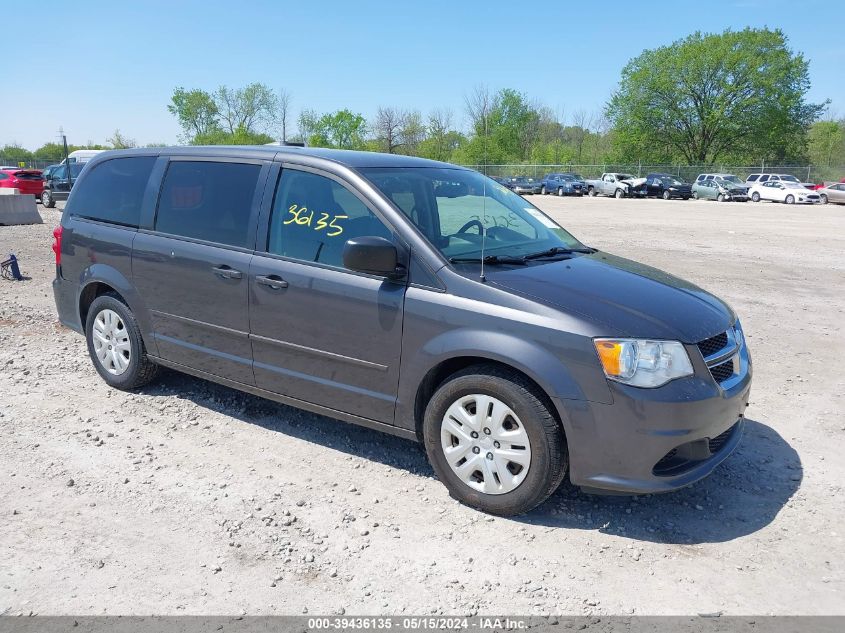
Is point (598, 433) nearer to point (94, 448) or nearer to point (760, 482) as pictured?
point (760, 482)

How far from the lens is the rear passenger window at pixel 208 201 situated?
445 cm

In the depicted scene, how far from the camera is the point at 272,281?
13.7 feet

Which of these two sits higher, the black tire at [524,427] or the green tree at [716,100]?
the green tree at [716,100]

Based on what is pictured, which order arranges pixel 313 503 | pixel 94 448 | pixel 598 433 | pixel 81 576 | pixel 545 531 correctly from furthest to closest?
pixel 94 448
pixel 313 503
pixel 545 531
pixel 598 433
pixel 81 576

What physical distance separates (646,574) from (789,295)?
26.1 ft

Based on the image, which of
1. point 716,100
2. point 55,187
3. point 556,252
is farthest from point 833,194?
point 556,252

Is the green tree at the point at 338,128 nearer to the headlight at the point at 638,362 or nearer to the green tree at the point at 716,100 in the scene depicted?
the green tree at the point at 716,100

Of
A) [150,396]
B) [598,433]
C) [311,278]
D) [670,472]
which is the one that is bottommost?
[150,396]

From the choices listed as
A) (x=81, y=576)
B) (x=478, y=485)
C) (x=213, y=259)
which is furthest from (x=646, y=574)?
(x=213, y=259)

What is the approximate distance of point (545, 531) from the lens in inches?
136

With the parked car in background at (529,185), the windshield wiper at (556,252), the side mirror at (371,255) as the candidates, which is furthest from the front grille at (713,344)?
the parked car in background at (529,185)

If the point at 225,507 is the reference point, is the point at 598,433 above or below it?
above

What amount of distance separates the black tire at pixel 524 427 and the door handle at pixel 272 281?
3.98 ft

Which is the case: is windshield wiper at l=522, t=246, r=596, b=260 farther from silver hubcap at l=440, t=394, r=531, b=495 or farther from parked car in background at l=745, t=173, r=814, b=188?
parked car in background at l=745, t=173, r=814, b=188
